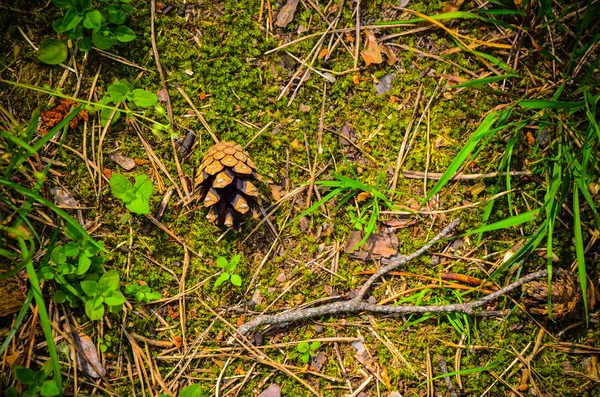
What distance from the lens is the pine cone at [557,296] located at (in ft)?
8.38

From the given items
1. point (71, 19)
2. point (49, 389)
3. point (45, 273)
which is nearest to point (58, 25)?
point (71, 19)

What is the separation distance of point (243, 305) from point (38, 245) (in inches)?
48.3

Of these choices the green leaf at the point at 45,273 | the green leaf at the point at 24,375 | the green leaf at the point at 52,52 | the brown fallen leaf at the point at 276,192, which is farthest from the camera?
the brown fallen leaf at the point at 276,192

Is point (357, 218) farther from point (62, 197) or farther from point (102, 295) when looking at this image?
point (62, 197)

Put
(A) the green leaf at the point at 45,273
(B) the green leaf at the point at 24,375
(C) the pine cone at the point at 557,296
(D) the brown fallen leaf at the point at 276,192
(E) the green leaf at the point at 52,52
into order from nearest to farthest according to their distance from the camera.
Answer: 1. (B) the green leaf at the point at 24,375
2. (A) the green leaf at the point at 45,273
3. (E) the green leaf at the point at 52,52
4. (C) the pine cone at the point at 557,296
5. (D) the brown fallen leaf at the point at 276,192

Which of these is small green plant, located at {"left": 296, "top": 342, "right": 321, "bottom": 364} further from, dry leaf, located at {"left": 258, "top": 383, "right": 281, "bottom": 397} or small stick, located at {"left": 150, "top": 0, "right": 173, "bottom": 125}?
small stick, located at {"left": 150, "top": 0, "right": 173, "bottom": 125}

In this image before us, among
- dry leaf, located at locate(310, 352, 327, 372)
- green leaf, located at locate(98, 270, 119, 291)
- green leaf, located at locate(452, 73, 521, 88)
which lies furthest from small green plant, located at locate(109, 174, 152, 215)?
green leaf, located at locate(452, 73, 521, 88)

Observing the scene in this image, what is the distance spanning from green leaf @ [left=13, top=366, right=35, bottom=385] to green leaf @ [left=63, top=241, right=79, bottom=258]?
62 cm

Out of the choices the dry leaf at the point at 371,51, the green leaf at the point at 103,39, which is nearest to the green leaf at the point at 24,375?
the green leaf at the point at 103,39

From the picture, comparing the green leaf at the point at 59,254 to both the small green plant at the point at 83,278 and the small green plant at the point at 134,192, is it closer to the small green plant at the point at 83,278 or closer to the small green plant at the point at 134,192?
the small green plant at the point at 83,278

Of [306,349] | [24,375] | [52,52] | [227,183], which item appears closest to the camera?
[24,375]

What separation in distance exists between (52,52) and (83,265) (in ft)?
4.08

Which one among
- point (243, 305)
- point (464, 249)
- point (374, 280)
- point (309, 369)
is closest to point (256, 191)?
point (243, 305)

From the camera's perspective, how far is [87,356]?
7.98 ft
